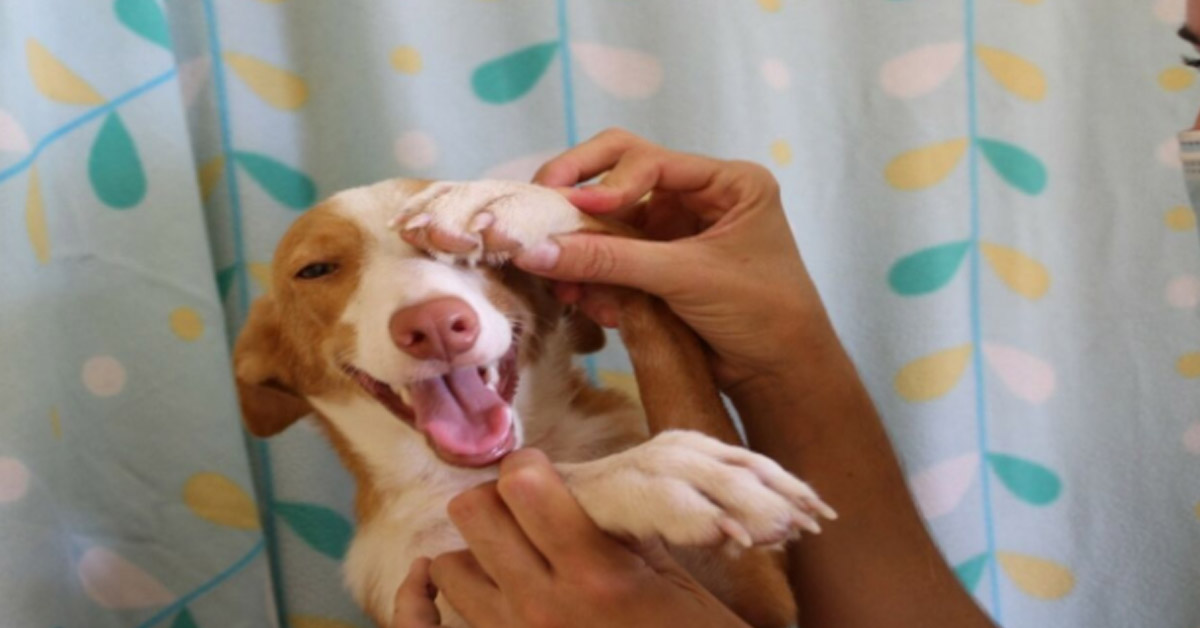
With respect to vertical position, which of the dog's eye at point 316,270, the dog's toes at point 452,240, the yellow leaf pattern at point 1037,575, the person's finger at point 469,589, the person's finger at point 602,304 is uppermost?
the dog's toes at point 452,240

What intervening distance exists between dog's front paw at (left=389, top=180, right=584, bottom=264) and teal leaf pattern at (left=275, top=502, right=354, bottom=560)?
0.72 metres

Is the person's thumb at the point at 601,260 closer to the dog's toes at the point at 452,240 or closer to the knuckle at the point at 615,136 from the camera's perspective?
the dog's toes at the point at 452,240

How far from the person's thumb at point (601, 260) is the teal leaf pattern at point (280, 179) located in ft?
2.17

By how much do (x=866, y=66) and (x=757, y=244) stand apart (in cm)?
61

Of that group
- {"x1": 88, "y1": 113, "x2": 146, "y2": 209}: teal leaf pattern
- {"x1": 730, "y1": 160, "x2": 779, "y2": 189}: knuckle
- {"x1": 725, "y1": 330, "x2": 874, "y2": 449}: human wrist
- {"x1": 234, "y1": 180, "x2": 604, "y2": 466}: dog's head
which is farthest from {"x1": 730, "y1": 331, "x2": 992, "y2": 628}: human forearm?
{"x1": 88, "y1": 113, "x2": 146, "y2": 209}: teal leaf pattern

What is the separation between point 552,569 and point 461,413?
0.26 metres

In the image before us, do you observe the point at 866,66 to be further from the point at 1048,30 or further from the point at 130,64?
the point at 130,64

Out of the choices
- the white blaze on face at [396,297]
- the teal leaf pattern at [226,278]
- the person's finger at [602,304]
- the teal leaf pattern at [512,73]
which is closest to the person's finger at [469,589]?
the white blaze on face at [396,297]

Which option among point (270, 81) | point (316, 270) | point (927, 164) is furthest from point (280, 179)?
point (927, 164)

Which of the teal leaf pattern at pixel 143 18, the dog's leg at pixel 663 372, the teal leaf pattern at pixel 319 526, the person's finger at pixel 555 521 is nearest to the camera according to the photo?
the person's finger at pixel 555 521

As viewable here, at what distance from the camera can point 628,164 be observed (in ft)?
4.53

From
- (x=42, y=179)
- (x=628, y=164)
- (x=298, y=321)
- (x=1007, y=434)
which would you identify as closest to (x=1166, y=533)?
(x=1007, y=434)

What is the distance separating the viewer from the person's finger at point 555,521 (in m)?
1.06

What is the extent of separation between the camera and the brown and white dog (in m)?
1.01
